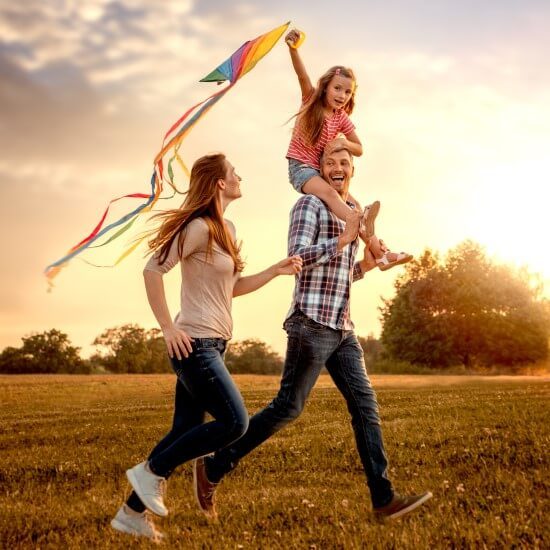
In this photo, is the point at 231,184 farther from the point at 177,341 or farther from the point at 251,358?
the point at 251,358

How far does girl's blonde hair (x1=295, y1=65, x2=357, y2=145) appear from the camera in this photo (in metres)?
6.30

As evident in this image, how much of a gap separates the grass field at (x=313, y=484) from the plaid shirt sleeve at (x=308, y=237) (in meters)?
2.00

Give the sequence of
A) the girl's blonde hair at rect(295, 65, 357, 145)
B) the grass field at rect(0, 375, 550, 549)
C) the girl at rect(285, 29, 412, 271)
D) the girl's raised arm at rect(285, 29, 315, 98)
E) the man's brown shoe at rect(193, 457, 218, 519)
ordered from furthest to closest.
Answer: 1. the girl's raised arm at rect(285, 29, 315, 98)
2. the girl's blonde hair at rect(295, 65, 357, 145)
3. the girl at rect(285, 29, 412, 271)
4. the man's brown shoe at rect(193, 457, 218, 519)
5. the grass field at rect(0, 375, 550, 549)

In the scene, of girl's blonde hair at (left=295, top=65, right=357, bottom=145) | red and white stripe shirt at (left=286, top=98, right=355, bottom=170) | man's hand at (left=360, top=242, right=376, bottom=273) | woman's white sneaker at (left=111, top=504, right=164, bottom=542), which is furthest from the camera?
girl's blonde hair at (left=295, top=65, right=357, bottom=145)

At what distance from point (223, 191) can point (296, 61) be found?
6.43 ft

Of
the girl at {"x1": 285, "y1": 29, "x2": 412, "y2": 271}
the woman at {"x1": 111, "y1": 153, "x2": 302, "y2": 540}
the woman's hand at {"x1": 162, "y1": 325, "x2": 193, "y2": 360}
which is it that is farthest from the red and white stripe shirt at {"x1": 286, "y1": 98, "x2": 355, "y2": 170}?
the woman's hand at {"x1": 162, "y1": 325, "x2": 193, "y2": 360}

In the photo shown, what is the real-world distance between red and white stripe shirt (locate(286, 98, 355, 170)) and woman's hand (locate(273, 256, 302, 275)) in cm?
132

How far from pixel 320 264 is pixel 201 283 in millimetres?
914

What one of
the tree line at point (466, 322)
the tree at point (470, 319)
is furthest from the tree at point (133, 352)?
the tree at point (470, 319)

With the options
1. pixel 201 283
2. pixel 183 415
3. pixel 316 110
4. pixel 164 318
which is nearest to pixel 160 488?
pixel 183 415

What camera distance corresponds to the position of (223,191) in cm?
526

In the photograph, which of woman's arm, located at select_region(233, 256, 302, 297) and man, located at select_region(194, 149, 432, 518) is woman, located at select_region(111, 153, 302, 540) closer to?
woman's arm, located at select_region(233, 256, 302, 297)

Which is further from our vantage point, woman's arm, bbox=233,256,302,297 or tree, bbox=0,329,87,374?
tree, bbox=0,329,87,374

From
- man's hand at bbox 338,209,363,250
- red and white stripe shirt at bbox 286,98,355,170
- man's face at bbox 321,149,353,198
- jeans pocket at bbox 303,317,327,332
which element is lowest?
jeans pocket at bbox 303,317,327,332
